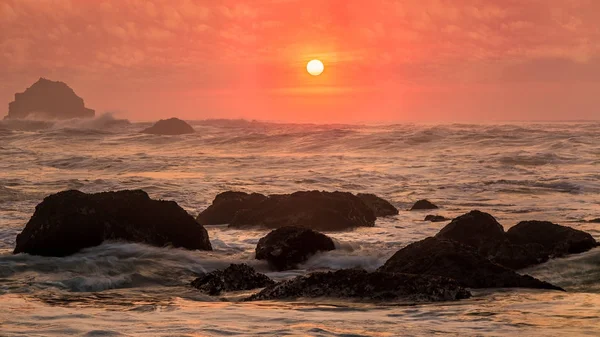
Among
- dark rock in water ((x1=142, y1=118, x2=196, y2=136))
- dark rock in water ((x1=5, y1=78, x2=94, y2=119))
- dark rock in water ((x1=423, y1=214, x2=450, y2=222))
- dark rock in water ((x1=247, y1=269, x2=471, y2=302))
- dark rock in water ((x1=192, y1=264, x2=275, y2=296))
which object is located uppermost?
dark rock in water ((x1=5, y1=78, x2=94, y2=119))

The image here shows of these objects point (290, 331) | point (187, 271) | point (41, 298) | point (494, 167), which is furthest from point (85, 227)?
point (494, 167)

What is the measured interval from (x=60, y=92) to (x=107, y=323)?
540 ft

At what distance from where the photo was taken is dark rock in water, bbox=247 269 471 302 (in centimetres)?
780

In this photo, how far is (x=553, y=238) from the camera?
39.5 feet

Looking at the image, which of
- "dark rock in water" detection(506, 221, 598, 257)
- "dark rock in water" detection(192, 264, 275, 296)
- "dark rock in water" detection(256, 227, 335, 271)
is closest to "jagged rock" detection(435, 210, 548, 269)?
"dark rock in water" detection(506, 221, 598, 257)

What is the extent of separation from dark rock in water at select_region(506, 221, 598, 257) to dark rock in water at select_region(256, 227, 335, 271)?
312 centimetres

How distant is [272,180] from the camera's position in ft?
104

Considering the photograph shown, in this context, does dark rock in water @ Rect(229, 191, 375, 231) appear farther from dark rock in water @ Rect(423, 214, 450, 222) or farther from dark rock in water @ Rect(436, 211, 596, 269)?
dark rock in water @ Rect(436, 211, 596, 269)

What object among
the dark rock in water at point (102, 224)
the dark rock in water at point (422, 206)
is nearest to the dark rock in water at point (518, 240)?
the dark rock in water at point (102, 224)

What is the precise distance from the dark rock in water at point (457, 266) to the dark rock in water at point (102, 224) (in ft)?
13.5

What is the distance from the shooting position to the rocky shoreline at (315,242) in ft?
26.8

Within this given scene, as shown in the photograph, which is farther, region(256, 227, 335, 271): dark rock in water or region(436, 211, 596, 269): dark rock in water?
region(256, 227, 335, 271): dark rock in water

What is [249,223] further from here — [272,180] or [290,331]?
[272,180]

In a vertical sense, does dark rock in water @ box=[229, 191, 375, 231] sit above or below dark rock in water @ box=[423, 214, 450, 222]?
above
